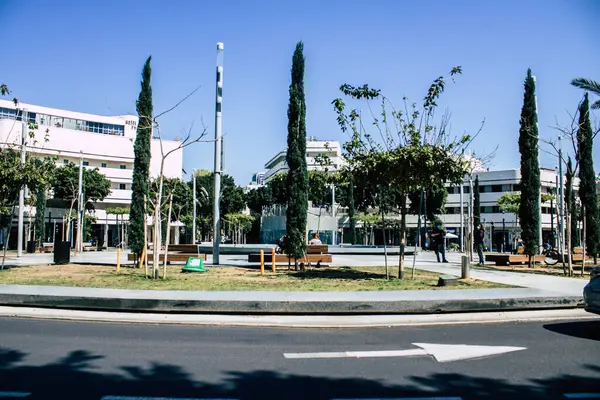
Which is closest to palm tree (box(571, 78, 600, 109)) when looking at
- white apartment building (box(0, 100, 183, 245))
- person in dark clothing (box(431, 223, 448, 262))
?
person in dark clothing (box(431, 223, 448, 262))

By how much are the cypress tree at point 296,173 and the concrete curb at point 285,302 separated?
684 centimetres

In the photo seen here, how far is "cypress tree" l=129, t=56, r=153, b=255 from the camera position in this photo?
1931 centimetres

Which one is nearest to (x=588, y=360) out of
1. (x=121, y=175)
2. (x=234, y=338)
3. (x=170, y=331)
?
(x=234, y=338)

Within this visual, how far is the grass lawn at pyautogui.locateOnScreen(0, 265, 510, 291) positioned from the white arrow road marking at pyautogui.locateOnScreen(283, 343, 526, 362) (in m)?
5.32

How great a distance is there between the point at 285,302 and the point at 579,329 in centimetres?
508

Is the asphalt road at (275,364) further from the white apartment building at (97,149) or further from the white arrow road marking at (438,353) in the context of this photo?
the white apartment building at (97,149)

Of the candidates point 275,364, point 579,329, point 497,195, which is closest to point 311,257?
point 579,329

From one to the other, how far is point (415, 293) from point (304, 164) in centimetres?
793

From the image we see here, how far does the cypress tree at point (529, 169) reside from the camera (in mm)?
22297

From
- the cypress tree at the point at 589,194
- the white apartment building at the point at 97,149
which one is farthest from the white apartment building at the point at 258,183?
the cypress tree at the point at 589,194

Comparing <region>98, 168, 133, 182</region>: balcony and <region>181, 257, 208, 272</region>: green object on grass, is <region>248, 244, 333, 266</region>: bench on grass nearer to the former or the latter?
<region>181, 257, 208, 272</region>: green object on grass

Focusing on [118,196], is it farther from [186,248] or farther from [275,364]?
[275,364]

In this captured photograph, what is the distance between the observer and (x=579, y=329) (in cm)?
859

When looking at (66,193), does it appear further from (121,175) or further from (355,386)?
(355,386)
